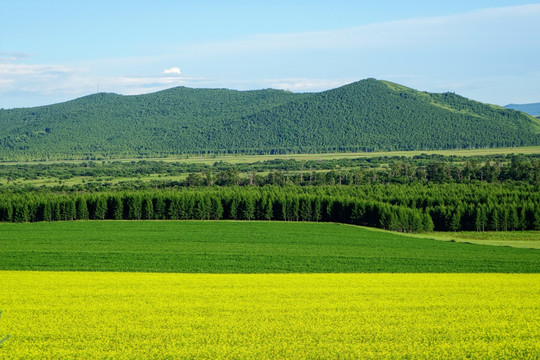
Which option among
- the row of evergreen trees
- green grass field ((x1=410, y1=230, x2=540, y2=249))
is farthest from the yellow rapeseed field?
the row of evergreen trees

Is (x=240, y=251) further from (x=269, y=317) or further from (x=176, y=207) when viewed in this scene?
(x=176, y=207)

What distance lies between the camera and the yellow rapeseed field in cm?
2191

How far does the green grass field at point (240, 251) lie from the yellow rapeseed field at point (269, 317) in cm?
585

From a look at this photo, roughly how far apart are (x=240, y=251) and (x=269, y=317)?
25.1 meters

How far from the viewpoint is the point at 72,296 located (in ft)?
103

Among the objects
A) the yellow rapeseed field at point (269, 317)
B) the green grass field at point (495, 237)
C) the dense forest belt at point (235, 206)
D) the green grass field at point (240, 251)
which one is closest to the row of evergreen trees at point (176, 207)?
the dense forest belt at point (235, 206)

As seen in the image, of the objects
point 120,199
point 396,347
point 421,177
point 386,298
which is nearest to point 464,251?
point 386,298

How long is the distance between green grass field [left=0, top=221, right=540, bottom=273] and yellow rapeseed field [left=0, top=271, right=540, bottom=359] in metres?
5.85

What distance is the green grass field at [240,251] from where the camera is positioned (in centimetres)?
4353

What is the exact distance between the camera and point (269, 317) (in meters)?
26.3

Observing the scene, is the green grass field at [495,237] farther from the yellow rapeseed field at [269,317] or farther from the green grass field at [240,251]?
the yellow rapeseed field at [269,317]

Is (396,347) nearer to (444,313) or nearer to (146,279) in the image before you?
(444,313)

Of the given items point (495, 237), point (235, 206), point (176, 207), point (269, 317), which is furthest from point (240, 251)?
point (495, 237)

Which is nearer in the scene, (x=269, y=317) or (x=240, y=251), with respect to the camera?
(x=269, y=317)
